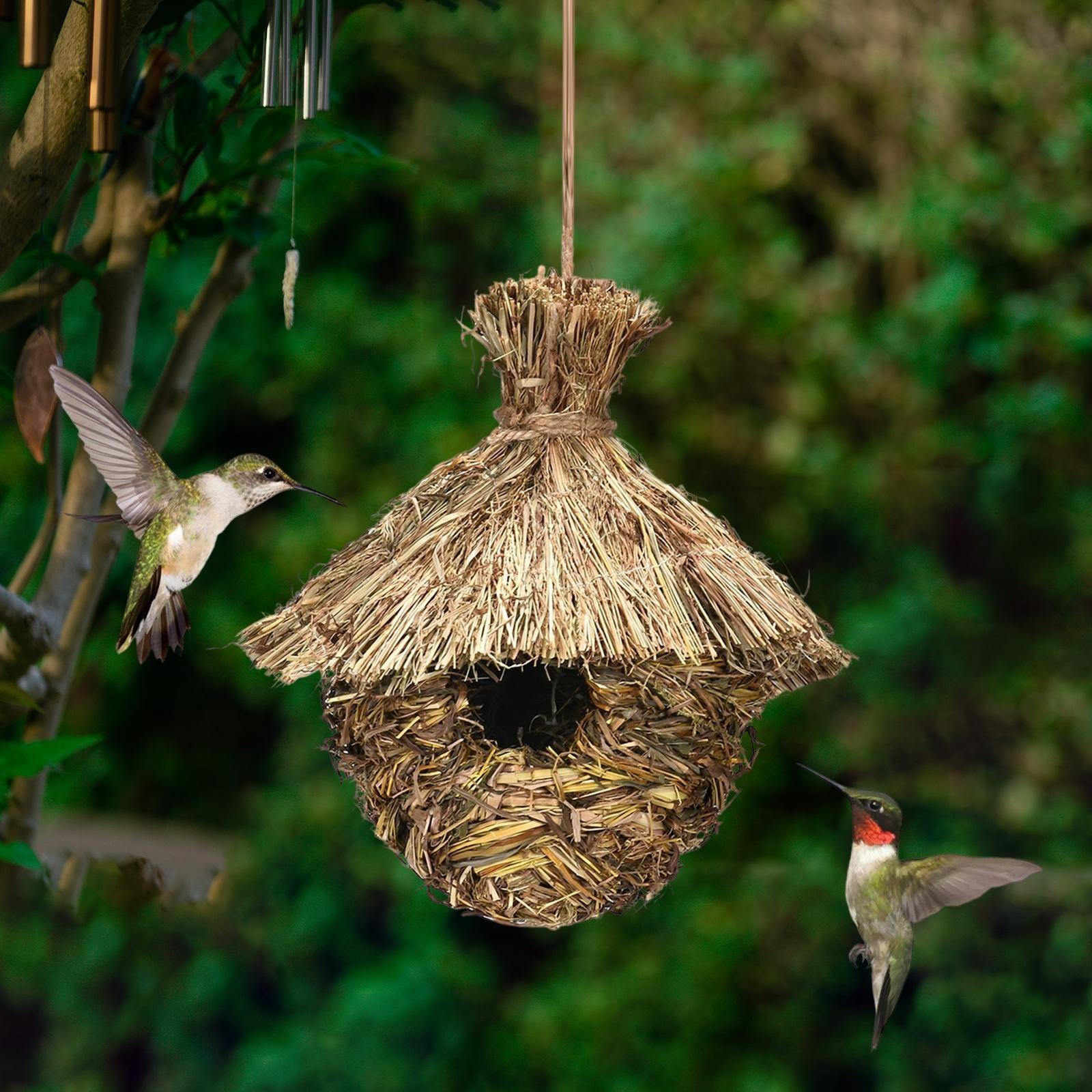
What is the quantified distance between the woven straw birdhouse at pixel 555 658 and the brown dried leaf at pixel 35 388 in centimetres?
29

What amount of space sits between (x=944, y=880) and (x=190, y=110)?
1.27 m

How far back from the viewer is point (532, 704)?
5.05ft

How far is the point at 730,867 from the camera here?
2643 millimetres

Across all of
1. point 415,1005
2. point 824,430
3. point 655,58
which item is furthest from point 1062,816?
point 655,58

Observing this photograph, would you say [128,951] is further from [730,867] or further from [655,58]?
[655,58]

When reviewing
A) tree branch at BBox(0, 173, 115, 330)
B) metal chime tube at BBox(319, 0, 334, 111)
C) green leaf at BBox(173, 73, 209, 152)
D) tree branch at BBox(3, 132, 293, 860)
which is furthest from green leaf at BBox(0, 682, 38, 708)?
metal chime tube at BBox(319, 0, 334, 111)

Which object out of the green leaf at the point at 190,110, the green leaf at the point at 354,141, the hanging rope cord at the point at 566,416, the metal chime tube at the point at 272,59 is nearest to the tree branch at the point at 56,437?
the green leaf at the point at 190,110

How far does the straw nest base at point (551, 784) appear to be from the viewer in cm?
129

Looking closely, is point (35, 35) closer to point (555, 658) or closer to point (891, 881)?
point (555, 658)

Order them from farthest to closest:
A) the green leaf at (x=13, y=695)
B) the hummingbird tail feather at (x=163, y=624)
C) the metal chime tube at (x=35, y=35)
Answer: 1. the green leaf at (x=13, y=695)
2. the hummingbird tail feather at (x=163, y=624)
3. the metal chime tube at (x=35, y=35)

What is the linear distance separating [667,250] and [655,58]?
390 mm

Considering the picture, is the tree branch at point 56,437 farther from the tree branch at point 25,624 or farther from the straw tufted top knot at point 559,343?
the straw tufted top knot at point 559,343

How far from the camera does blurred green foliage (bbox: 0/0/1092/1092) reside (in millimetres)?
2574

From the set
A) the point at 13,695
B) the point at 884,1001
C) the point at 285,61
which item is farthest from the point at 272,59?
the point at 884,1001
